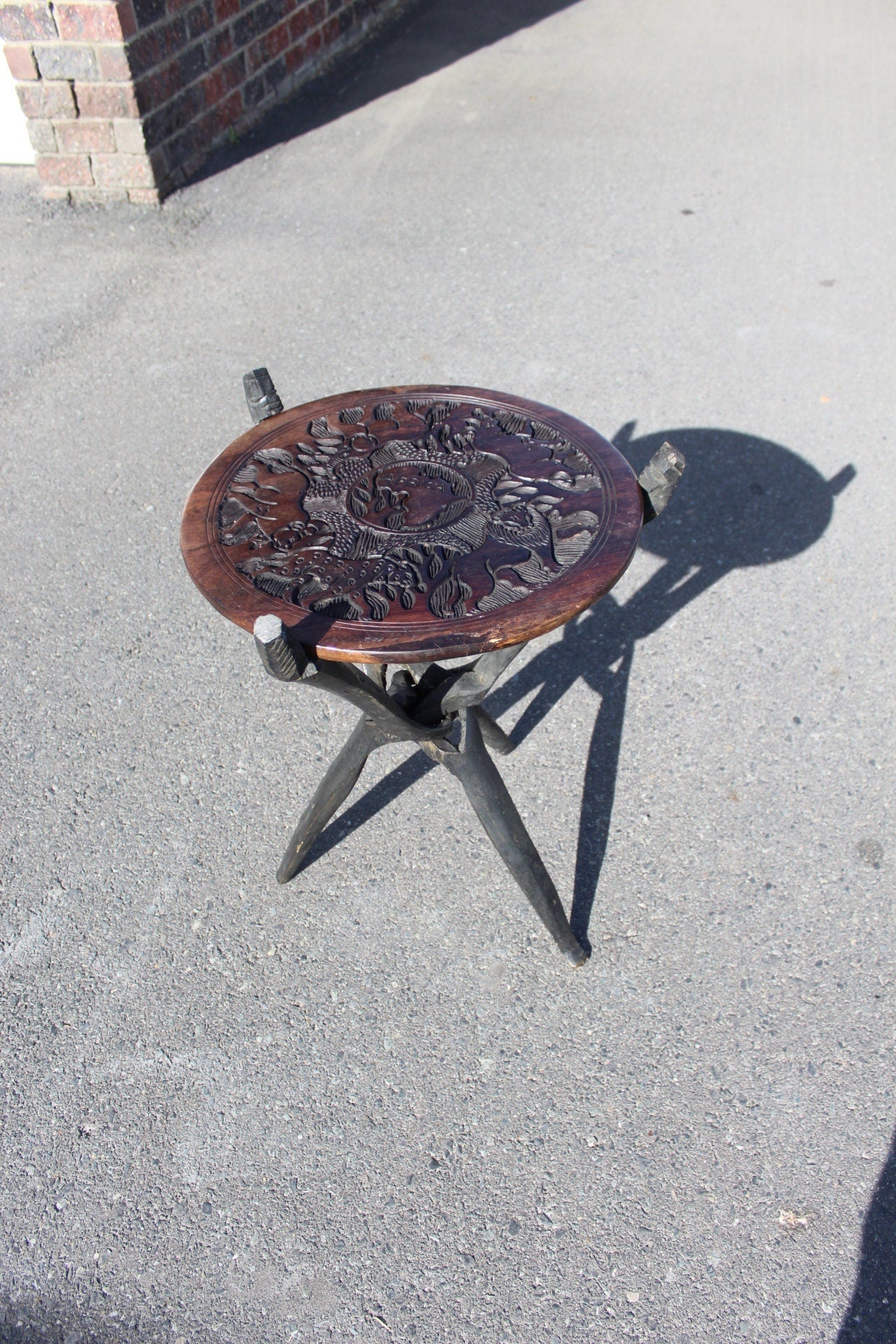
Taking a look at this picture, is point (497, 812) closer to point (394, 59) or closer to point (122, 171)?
point (122, 171)

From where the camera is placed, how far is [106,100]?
15.0 ft

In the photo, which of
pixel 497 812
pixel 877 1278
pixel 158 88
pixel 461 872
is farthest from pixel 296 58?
pixel 877 1278

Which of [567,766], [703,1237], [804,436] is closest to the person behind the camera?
[703,1237]

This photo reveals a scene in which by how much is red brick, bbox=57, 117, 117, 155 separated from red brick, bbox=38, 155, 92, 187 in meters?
0.04

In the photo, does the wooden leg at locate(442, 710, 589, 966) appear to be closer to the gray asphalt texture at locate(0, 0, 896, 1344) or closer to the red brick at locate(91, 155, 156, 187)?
the gray asphalt texture at locate(0, 0, 896, 1344)

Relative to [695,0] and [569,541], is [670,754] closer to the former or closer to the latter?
[569,541]

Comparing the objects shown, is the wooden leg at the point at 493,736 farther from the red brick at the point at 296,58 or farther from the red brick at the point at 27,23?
the red brick at the point at 296,58

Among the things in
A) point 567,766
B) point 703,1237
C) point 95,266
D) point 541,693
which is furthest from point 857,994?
point 95,266

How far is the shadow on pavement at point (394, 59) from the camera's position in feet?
18.6

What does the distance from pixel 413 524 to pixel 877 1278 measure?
1605 mm

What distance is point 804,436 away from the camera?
3.75 metres

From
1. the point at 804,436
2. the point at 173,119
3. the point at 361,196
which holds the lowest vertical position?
the point at 804,436

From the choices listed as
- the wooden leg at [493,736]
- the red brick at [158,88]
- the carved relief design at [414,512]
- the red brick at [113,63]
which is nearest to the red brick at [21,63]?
the red brick at [113,63]

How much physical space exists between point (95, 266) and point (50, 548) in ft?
6.66
